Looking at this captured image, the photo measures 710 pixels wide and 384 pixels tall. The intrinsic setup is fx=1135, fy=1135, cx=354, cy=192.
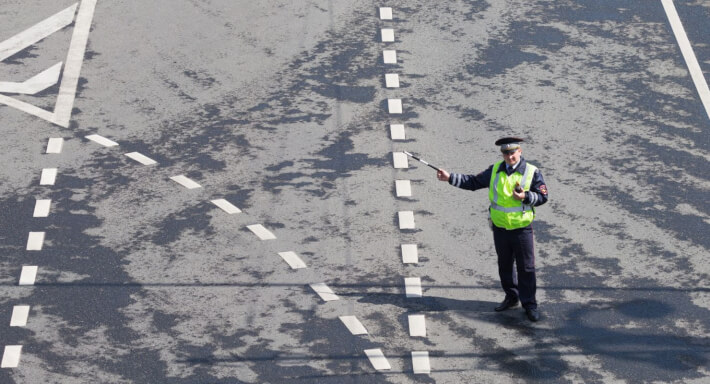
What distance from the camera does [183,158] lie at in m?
Result: 13.8

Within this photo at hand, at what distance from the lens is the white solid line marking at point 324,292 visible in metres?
11.3

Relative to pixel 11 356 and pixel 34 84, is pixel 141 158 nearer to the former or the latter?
pixel 34 84

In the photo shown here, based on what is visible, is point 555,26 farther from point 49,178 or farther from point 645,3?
point 49,178

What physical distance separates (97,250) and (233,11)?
251 inches

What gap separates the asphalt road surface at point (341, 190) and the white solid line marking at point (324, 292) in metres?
0.05

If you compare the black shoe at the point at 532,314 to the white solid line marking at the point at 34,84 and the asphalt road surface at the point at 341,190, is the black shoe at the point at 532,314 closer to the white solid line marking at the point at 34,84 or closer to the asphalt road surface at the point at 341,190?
the asphalt road surface at the point at 341,190

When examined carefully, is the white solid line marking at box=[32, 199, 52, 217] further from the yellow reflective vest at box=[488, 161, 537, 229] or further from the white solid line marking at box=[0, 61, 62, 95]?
the yellow reflective vest at box=[488, 161, 537, 229]

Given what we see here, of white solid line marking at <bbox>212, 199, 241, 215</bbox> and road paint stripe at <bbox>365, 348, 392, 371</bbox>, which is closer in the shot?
road paint stripe at <bbox>365, 348, 392, 371</bbox>

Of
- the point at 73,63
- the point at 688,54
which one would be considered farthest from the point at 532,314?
the point at 73,63

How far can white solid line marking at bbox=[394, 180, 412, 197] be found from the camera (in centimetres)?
1309

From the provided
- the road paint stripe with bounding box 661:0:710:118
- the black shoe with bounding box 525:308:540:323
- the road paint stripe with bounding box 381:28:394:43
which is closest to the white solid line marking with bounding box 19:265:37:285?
the black shoe with bounding box 525:308:540:323

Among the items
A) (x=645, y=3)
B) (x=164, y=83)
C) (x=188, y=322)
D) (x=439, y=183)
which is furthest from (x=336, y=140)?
(x=645, y=3)

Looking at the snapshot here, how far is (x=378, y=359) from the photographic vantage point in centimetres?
1038

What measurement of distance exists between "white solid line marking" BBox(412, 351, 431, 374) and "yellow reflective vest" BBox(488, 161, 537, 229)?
4.70 ft
